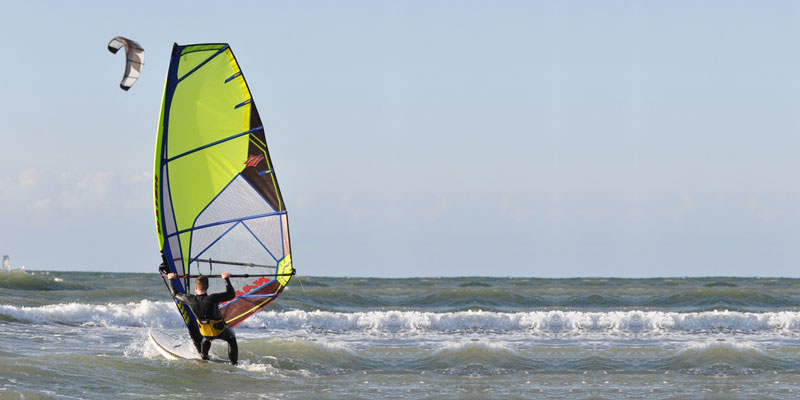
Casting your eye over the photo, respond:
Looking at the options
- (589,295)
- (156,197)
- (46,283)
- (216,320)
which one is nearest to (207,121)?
(156,197)

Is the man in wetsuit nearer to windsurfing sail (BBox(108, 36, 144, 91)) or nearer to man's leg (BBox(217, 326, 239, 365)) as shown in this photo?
man's leg (BBox(217, 326, 239, 365))

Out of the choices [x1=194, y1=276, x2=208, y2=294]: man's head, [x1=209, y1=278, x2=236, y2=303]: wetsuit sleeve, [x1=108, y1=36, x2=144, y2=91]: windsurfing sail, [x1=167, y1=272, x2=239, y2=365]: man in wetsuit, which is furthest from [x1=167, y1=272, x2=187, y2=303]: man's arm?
[x1=108, y1=36, x2=144, y2=91]: windsurfing sail

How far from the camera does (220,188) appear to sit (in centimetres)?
1053

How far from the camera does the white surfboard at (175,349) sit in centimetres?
1052

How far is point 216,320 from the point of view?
955 centimetres

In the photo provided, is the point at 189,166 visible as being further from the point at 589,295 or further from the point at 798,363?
the point at 589,295

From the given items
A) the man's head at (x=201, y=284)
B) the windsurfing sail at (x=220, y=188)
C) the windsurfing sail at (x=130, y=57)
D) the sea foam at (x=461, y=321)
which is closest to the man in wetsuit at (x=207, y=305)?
the man's head at (x=201, y=284)

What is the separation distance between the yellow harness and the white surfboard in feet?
2.49

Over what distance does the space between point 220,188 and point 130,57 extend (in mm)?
2102

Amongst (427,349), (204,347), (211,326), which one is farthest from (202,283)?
(427,349)

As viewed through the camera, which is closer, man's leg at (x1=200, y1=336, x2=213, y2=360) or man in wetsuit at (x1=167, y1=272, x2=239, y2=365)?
man in wetsuit at (x1=167, y1=272, x2=239, y2=365)

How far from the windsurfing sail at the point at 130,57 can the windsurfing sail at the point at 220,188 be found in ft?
1.97

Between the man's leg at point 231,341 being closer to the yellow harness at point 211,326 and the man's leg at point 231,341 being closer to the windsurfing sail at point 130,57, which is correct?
the yellow harness at point 211,326

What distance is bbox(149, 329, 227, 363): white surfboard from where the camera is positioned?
414 inches
